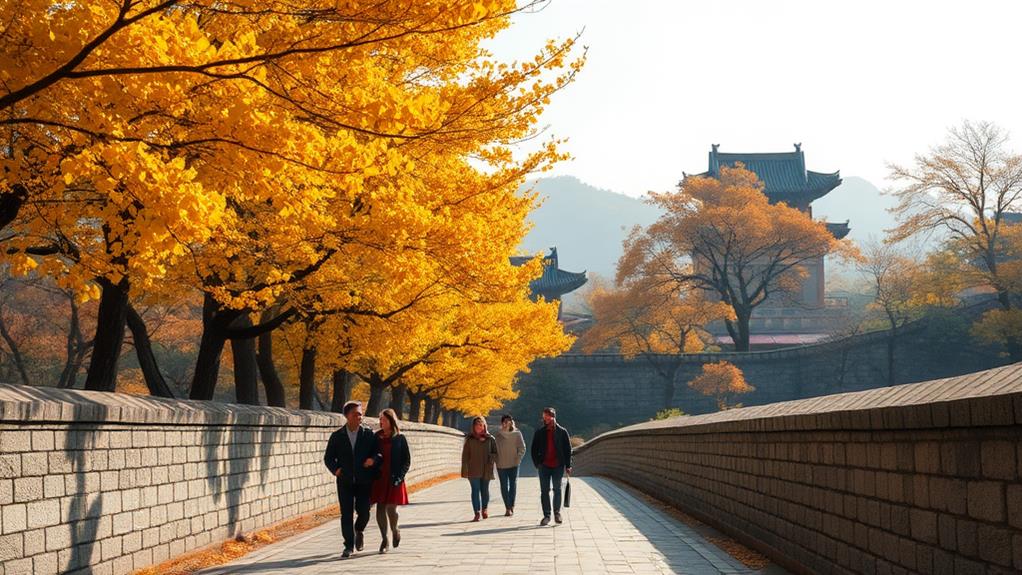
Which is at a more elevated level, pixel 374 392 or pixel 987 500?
pixel 374 392

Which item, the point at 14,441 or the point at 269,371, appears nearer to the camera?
the point at 14,441

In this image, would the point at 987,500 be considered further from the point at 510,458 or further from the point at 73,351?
the point at 73,351

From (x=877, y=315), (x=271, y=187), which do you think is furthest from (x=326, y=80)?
(x=877, y=315)

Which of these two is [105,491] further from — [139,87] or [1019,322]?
[1019,322]

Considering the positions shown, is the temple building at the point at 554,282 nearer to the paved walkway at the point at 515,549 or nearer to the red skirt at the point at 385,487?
the paved walkway at the point at 515,549

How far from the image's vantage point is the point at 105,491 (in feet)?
30.9

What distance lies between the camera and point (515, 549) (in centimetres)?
1188

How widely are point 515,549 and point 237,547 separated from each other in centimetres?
304

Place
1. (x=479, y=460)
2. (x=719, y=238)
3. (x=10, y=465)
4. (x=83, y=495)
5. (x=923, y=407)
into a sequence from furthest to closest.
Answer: (x=719, y=238)
(x=479, y=460)
(x=83, y=495)
(x=10, y=465)
(x=923, y=407)

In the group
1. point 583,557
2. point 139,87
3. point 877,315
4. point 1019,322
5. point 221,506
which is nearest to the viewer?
point 139,87

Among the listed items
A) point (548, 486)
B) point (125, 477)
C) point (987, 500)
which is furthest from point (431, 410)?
point (987, 500)

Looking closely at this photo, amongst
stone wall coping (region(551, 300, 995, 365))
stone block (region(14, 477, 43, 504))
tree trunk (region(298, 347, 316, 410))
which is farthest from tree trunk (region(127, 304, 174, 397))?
stone wall coping (region(551, 300, 995, 365))

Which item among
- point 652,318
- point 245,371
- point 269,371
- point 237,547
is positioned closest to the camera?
point 237,547

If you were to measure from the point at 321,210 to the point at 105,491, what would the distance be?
14.3 ft
